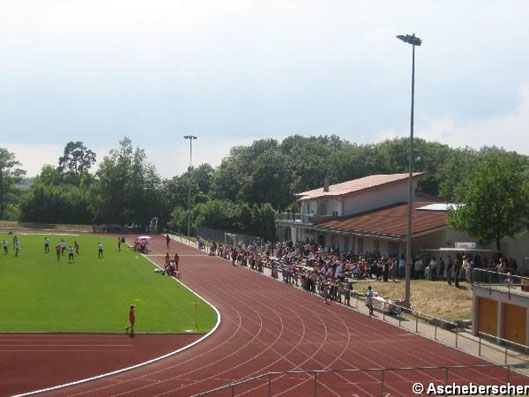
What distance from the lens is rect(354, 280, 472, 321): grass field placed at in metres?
34.4

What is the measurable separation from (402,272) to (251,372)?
23.6 meters

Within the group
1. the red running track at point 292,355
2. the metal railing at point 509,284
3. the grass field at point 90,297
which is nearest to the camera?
the red running track at point 292,355

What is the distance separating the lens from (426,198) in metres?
67.9

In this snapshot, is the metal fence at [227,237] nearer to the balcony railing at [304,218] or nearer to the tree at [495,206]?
the balcony railing at [304,218]

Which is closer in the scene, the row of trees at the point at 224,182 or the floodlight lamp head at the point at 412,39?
the floodlight lamp head at the point at 412,39

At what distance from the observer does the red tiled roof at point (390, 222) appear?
48438 mm

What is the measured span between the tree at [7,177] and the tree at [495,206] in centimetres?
10477

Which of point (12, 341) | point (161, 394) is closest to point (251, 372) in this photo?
point (161, 394)

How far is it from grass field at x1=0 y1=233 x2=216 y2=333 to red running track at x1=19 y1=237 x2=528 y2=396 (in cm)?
158

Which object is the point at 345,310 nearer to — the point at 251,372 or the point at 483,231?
the point at 483,231

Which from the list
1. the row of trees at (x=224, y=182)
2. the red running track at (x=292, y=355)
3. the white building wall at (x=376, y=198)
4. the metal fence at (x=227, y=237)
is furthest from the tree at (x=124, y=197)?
the red running track at (x=292, y=355)

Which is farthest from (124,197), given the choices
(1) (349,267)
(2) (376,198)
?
(1) (349,267)

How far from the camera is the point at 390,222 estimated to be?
53.9 m

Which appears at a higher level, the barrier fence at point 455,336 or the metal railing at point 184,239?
the metal railing at point 184,239
